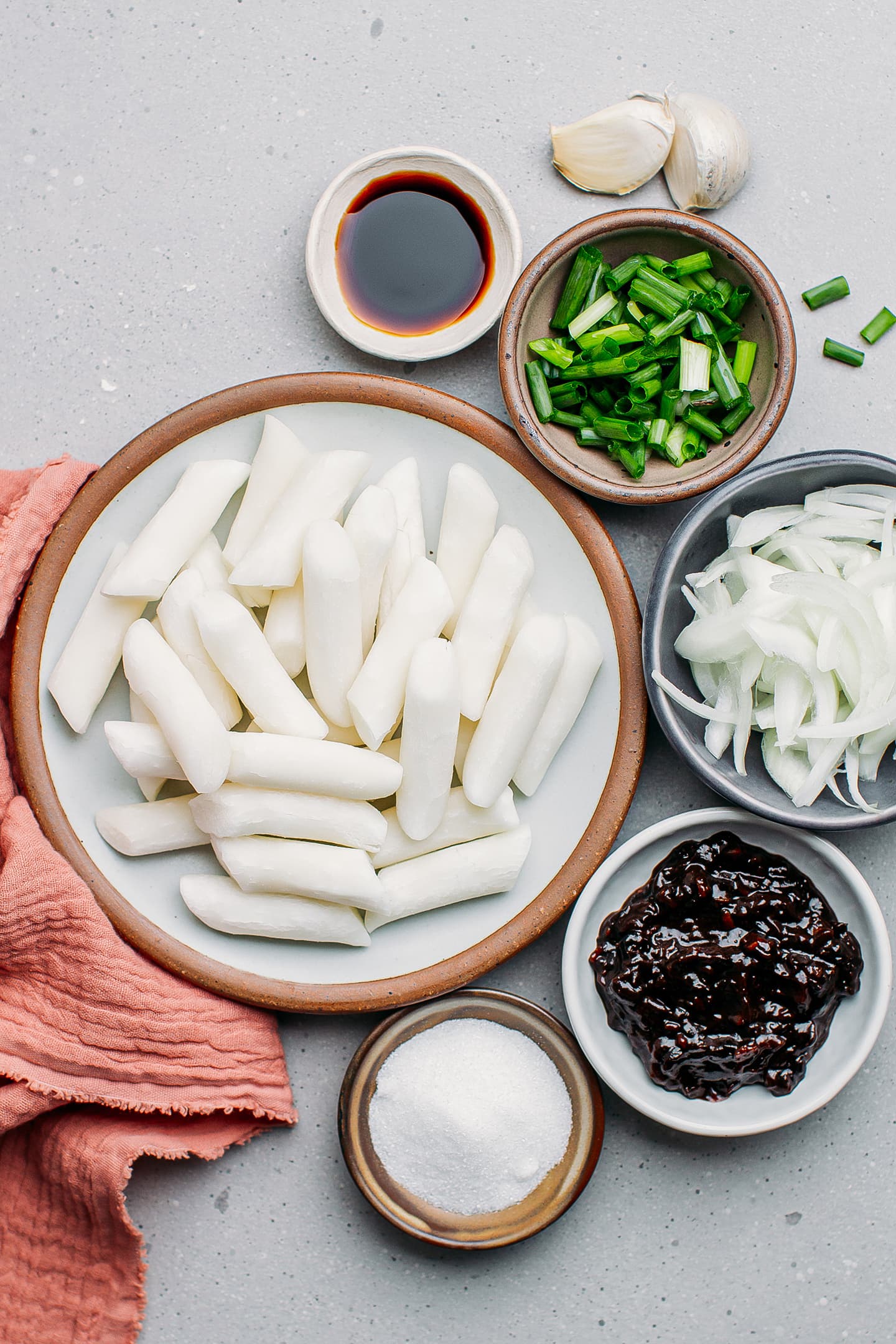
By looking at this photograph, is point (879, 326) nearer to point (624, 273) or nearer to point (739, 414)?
point (739, 414)

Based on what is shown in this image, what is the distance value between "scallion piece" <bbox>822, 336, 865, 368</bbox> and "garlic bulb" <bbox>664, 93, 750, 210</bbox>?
0.27m

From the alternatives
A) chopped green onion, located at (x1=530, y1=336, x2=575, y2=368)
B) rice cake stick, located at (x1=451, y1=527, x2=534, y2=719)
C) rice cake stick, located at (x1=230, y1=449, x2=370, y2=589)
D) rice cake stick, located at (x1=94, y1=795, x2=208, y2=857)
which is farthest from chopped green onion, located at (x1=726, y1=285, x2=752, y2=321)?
rice cake stick, located at (x1=94, y1=795, x2=208, y2=857)

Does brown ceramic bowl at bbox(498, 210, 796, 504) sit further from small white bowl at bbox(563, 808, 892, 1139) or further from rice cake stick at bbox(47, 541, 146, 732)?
rice cake stick at bbox(47, 541, 146, 732)

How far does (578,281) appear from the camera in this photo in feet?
4.25

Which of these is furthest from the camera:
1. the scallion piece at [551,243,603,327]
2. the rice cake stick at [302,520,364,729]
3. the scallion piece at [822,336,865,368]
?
the scallion piece at [822,336,865,368]

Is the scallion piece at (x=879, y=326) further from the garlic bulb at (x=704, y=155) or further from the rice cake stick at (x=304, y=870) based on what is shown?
the rice cake stick at (x=304, y=870)

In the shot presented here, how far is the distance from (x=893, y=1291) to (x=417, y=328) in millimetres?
1596

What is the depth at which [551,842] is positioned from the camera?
1337 millimetres

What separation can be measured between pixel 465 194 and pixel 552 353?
0.28 metres

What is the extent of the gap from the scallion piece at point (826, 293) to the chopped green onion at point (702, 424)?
293 mm

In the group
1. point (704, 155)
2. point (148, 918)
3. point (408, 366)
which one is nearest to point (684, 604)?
point (408, 366)

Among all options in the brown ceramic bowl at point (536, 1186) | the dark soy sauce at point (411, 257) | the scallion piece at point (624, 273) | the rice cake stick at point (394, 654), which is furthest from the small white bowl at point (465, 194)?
the brown ceramic bowl at point (536, 1186)

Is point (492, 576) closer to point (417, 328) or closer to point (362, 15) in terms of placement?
point (417, 328)

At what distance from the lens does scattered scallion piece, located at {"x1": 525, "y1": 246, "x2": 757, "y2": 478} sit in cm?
129
